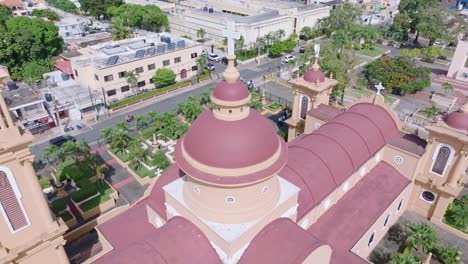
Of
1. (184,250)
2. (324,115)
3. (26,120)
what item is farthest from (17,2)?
(184,250)

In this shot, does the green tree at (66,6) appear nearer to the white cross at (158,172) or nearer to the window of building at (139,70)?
the window of building at (139,70)

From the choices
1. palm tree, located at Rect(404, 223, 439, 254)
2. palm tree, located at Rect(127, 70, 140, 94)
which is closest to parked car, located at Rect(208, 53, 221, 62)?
palm tree, located at Rect(127, 70, 140, 94)

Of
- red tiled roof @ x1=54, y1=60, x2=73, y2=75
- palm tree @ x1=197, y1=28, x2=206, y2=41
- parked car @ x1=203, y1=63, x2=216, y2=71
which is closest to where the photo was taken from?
red tiled roof @ x1=54, y1=60, x2=73, y2=75

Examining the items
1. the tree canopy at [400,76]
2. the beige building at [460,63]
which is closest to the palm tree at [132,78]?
the tree canopy at [400,76]

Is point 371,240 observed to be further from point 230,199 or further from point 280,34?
point 280,34

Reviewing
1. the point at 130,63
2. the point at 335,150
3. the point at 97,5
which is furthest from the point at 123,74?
the point at 97,5

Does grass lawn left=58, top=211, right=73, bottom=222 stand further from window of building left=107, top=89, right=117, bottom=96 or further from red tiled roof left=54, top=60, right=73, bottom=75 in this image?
red tiled roof left=54, top=60, right=73, bottom=75

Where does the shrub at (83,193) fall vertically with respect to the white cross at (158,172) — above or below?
above

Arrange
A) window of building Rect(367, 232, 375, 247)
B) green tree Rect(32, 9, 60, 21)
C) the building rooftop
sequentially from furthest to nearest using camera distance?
green tree Rect(32, 9, 60, 21) → the building rooftop → window of building Rect(367, 232, 375, 247)
